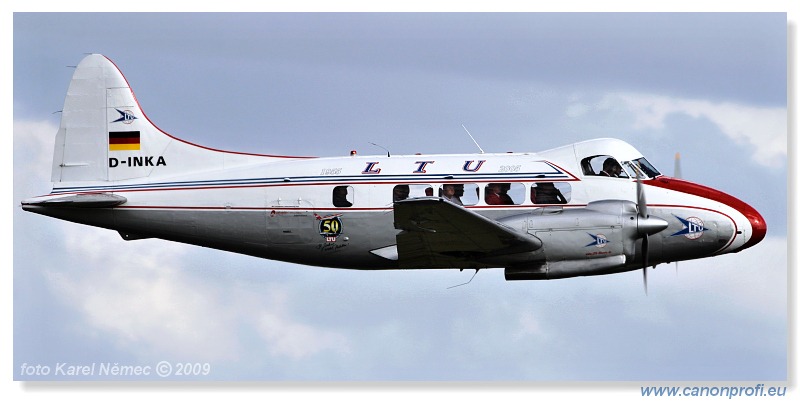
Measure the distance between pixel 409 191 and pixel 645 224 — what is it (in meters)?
3.81

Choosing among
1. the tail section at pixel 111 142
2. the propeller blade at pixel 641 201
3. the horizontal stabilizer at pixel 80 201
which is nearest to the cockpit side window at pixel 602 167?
the propeller blade at pixel 641 201

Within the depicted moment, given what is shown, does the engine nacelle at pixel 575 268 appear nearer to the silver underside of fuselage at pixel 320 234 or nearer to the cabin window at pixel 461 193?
the silver underside of fuselage at pixel 320 234

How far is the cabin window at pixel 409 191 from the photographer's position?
1872 cm

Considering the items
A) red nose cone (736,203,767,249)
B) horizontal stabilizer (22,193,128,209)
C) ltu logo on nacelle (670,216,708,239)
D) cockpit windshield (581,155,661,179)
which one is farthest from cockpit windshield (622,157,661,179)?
horizontal stabilizer (22,193,128,209)

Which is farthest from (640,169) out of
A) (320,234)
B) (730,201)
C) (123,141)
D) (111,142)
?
(111,142)

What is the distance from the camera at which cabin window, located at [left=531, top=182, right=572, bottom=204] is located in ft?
61.5

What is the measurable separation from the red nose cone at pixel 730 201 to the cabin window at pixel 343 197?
4.94 metres

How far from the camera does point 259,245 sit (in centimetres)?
1953

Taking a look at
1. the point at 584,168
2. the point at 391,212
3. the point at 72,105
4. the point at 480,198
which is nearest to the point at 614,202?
the point at 584,168

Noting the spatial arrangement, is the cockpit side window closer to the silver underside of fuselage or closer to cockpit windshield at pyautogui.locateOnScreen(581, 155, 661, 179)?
cockpit windshield at pyautogui.locateOnScreen(581, 155, 661, 179)

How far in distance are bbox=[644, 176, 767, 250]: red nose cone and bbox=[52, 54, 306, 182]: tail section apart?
701 cm

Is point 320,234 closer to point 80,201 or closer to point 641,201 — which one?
point 80,201

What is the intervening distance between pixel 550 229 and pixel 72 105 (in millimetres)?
8897

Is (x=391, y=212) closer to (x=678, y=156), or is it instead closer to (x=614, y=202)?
(x=614, y=202)
